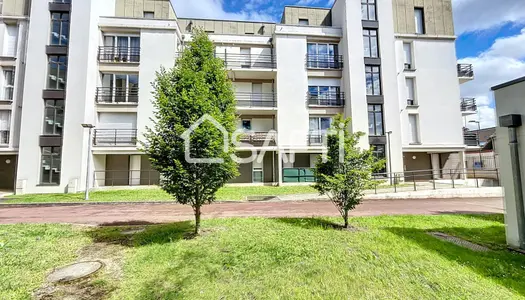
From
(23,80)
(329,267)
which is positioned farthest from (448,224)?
(23,80)

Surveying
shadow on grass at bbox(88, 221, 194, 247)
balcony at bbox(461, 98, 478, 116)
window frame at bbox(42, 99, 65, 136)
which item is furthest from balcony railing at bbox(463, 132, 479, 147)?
window frame at bbox(42, 99, 65, 136)

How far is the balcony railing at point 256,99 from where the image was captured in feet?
68.3

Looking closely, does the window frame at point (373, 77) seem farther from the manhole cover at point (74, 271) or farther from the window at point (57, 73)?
the window at point (57, 73)

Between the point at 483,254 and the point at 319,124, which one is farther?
the point at 319,124

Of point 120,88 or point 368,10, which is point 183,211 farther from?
point 368,10

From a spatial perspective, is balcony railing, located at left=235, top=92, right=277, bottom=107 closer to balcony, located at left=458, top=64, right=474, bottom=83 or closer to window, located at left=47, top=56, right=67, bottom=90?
window, located at left=47, top=56, right=67, bottom=90

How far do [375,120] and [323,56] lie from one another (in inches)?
270

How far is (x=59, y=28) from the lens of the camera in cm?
1833

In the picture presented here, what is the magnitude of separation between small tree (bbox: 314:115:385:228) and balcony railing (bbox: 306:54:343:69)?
1488cm

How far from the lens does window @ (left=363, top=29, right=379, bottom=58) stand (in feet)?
67.3

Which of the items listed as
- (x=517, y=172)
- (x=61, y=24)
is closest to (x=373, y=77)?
(x=517, y=172)

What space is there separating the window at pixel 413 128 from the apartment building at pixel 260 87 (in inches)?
3.4

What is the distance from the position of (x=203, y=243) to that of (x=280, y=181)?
13.9 metres

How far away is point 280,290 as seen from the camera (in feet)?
12.6
